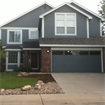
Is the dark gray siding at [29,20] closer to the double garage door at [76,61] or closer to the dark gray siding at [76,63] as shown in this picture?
the double garage door at [76,61]

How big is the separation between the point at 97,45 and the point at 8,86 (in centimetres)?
982

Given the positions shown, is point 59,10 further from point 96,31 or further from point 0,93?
point 0,93

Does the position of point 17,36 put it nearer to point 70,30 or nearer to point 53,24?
point 53,24

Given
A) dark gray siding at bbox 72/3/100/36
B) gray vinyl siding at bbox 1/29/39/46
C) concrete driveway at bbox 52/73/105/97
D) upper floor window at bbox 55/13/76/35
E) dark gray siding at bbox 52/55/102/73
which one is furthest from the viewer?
gray vinyl siding at bbox 1/29/39/46

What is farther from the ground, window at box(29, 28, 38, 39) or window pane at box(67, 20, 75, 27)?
window pane at box(67, 20, 75, 27)

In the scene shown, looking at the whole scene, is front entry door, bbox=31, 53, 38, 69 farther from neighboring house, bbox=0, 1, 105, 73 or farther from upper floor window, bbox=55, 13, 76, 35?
upper floor window, bbox=55, 13, 76, 35

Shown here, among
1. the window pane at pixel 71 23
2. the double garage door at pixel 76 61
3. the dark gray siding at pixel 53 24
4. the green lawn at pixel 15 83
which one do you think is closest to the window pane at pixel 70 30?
the window pane at pixel 71 23

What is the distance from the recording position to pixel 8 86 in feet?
30.9

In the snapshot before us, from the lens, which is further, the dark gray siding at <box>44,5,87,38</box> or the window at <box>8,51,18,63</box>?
the window at <box>8,51,18,63</box>

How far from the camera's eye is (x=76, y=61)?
16109 mm

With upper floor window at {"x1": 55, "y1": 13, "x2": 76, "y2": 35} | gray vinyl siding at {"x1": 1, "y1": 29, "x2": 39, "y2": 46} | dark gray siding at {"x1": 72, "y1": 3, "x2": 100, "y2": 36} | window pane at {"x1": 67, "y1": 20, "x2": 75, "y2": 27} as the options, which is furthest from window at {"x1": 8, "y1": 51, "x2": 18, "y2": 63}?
dark gray siding at {"x1": 72, "y1": 3, "x2": 100, "y2": 36}

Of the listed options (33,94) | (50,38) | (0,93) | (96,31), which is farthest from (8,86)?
(96,31)

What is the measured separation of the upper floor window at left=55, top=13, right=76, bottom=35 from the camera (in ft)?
55.4

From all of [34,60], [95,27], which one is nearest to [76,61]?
[34,60]
